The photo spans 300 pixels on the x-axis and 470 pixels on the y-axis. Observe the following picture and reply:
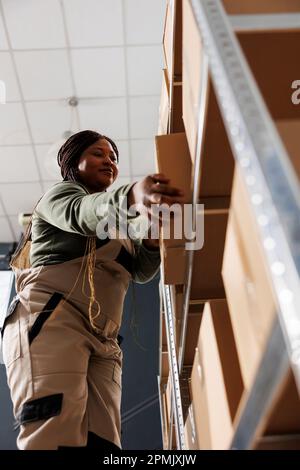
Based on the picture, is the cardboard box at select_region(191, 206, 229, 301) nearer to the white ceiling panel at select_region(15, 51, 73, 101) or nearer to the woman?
the woman

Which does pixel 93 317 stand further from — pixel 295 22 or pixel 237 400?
pixel 295 22

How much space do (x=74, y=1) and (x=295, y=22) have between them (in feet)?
7.61

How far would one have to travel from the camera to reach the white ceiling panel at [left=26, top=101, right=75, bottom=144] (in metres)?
3.62

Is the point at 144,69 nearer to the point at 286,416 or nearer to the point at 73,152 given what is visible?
the point at 73,152

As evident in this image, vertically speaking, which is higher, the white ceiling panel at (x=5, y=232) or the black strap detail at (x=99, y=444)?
the black strap detail at (x=99, y=444)

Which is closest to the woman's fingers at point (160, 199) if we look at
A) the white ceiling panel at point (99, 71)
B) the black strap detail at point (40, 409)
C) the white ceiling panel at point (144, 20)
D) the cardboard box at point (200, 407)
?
the cardboard box at point (200, 407)

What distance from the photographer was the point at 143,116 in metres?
3.79

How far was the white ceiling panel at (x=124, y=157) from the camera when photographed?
159 inches

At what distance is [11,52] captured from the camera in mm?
3225

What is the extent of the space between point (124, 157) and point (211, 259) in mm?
2986

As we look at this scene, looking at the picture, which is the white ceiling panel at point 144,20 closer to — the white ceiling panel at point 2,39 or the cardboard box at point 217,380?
the white ceiling panel at point 2,39

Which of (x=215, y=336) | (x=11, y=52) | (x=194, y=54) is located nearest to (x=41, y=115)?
(x=11, y=52)

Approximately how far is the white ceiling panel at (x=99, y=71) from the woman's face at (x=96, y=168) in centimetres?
183

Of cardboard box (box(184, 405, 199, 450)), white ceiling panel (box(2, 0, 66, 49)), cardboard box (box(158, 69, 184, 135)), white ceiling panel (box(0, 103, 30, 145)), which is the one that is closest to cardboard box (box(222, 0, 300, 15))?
cardboard box (box(158, 69, 184, 135))
